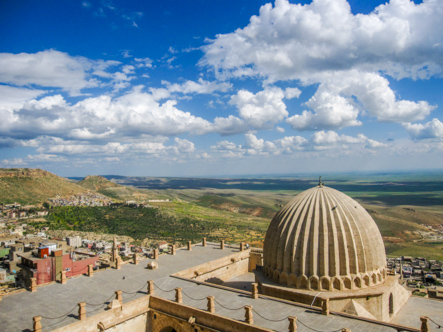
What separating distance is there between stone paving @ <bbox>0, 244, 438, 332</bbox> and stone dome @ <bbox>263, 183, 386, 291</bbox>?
2072mm

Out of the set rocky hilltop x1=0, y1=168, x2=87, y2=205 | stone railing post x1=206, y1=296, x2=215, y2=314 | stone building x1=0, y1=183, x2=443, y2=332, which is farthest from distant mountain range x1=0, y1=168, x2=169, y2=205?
stone railing post x1=206, y1=296, x2=215, y2=314

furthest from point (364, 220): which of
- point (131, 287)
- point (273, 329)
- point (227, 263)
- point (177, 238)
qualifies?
point (177, 238)

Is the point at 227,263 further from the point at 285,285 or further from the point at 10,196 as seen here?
the point at 10,196

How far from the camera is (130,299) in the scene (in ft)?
64.3

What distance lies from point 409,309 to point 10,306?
77.5ft

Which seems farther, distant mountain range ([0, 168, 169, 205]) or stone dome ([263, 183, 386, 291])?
distant mountain range ([0, 168, 169, 205])

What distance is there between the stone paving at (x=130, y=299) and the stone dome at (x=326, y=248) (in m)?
2.07

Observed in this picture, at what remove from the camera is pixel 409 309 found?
1978cm

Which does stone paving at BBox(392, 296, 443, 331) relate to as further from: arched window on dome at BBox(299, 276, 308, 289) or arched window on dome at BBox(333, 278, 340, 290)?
arched window on dome at BBox(299, 276, 308, 289)

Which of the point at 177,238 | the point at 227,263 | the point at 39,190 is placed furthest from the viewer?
the point at 39,190

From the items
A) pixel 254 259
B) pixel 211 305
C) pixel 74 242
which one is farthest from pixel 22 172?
pixel 211 305

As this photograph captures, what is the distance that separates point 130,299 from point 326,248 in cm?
1199

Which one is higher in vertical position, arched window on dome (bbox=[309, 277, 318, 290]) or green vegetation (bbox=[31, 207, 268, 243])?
arched window on dome (bbox=[309, 277, 318, 290])

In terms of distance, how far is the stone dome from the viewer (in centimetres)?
1792
